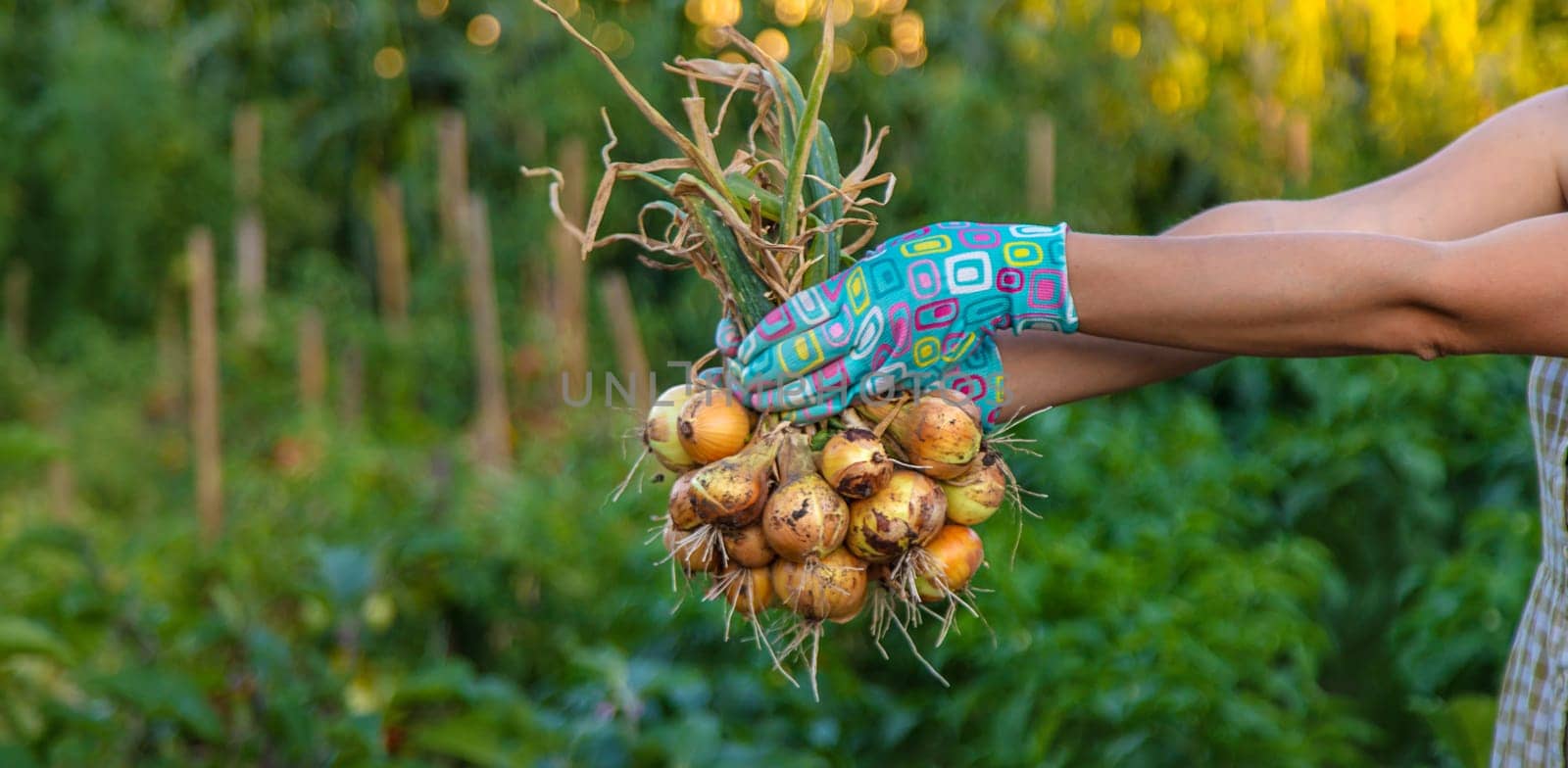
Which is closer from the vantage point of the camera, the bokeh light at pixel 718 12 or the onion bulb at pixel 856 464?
the onion bulb at pixel 856 464

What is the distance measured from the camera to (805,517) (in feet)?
4.79

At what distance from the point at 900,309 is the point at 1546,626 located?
3.43ft

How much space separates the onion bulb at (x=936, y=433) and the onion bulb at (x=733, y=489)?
0.15 m

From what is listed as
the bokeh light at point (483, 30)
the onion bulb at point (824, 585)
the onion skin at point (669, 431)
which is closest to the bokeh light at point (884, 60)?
the bokeh light at point (483, 30)

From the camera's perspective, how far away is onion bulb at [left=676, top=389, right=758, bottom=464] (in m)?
1.53

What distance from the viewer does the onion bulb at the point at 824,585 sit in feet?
4.95

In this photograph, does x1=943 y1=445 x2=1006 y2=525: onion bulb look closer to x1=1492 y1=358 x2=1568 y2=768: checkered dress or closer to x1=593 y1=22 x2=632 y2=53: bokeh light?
x1=1492 y1=358 x2=1568 y2=768: checkered dress

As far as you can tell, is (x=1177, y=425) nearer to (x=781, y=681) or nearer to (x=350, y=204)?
(x=781, y=681)

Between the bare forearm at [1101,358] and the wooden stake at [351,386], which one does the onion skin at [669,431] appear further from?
the wooden stake at [351,386]

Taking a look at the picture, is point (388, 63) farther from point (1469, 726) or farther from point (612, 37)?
point (1469, 726)

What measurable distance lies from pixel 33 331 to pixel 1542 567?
258 inches

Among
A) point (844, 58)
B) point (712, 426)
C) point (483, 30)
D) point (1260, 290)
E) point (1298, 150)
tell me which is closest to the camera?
point (1260, 290)

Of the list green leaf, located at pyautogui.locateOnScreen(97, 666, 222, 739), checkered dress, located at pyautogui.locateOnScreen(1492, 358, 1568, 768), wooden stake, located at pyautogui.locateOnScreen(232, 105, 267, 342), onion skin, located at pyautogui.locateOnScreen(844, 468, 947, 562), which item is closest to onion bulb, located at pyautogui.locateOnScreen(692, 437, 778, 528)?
onion skin, located at pyautogui.locateOnScreen(844, 468, 947, 562)

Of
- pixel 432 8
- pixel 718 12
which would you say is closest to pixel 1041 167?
pixel 718 12
